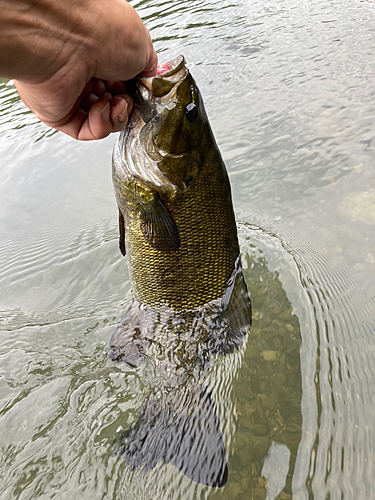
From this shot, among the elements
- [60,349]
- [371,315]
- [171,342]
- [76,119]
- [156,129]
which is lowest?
[371,315]

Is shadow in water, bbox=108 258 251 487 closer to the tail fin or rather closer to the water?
the tail fin

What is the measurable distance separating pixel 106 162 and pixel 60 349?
280cm

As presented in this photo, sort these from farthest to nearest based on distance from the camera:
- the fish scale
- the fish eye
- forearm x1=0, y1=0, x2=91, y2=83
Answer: the fish scale → the fish eye → forearm x1=0, y1=0, x2=91, y2=83

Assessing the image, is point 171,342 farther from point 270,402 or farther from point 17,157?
point 17,157

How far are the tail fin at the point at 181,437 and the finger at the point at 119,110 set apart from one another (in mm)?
1641

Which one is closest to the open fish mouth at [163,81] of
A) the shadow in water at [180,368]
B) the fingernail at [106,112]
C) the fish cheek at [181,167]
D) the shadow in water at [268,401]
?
the fingernail at [106,112]

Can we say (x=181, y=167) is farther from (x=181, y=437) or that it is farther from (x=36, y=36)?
(x=181, y=437)

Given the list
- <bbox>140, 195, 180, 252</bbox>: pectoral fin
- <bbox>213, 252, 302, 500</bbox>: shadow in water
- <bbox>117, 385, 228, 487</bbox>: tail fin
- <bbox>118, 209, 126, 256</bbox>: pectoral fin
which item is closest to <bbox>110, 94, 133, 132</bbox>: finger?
<bbox>140, 195, 180, 252</bbox>: pectoral fin

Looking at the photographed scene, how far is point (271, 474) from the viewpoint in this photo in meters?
2.43

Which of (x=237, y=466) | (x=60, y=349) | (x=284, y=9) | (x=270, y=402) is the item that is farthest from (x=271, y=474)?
(x=284, y=9)

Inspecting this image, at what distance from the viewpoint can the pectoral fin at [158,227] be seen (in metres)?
2.20

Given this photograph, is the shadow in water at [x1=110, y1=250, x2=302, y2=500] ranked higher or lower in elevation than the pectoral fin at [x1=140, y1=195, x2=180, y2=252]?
lower

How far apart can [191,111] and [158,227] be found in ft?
2.11

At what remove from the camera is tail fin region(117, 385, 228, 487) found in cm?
230
